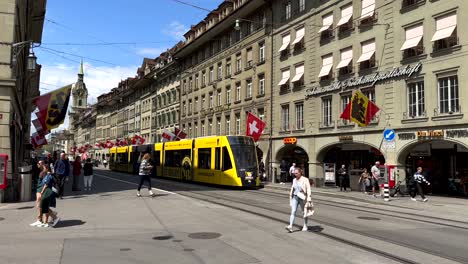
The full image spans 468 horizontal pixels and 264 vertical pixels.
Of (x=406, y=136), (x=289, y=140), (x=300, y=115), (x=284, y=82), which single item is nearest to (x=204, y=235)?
(x=406, y=136)

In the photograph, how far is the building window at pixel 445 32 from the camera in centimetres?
2242

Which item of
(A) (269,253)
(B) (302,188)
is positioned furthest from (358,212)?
(A) (269,253)

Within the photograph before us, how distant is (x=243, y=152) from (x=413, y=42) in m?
11.2

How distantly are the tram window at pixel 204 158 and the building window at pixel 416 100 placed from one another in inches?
472

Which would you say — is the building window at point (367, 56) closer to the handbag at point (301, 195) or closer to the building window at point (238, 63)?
the building window at point (238, 63)

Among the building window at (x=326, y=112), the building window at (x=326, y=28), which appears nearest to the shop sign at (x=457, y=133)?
the building window at (x=326, y=112)

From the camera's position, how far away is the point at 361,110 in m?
25.7

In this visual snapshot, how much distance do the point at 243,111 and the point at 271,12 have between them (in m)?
9.86

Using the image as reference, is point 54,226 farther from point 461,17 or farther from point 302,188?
point 461,17

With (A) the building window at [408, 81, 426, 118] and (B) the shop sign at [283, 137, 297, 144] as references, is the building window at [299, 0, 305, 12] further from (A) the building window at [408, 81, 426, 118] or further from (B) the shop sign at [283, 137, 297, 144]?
(A) the building window at [408, 81, 426, 118]

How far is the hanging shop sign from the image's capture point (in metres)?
24.6

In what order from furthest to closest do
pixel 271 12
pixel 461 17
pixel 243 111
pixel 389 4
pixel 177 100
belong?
pixel 177 100 < pixel 243 111 < pixel 271 12 < pixel 389 4 < pixel 461 17

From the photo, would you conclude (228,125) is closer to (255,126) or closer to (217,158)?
(255,126)

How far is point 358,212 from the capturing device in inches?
607
